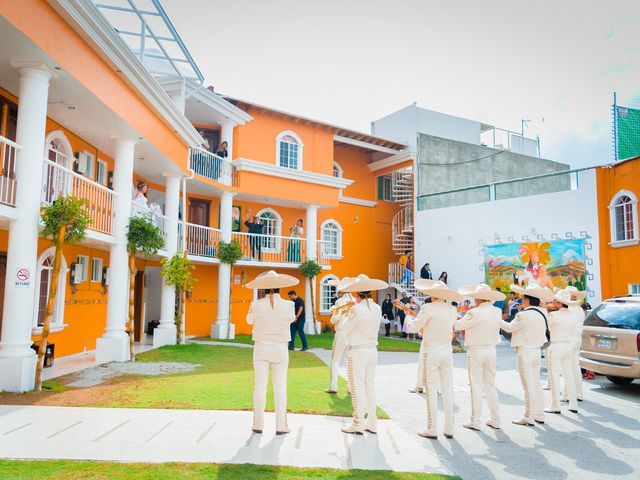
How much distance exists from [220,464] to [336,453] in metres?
1.30

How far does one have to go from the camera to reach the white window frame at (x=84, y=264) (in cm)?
1355

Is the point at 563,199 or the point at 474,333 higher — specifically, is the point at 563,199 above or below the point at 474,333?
above

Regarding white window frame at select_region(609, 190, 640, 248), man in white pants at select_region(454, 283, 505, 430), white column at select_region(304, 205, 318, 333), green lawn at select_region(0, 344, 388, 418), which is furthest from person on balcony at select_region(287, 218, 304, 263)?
man in white pants at select_region(454, 283, 505, 430)

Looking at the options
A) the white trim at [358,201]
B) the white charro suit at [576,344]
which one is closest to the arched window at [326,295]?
the white trim at [358,201]

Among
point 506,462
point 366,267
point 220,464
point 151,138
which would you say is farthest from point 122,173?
point 366,267

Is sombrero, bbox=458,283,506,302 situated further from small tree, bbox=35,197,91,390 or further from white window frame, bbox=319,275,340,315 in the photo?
white window frame, bbox=319,275,340,315

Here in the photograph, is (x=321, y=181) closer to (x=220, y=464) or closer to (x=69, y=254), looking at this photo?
(x=69, y=254)

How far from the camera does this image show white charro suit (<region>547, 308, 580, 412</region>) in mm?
8203

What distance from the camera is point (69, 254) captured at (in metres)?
12.9

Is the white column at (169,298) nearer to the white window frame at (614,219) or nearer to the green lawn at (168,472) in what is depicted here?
the green lawn at (168,472)

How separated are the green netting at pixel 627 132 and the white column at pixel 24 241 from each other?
19.1 metres

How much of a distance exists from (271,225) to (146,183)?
6474 millimetres

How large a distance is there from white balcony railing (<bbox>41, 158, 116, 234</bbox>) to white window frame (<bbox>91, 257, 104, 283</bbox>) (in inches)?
103

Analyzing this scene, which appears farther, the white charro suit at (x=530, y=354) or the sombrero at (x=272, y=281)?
the white charro suit at (x=530, y=354)
